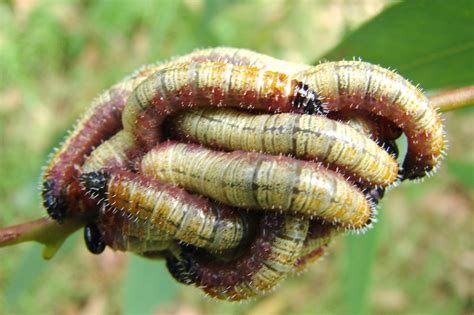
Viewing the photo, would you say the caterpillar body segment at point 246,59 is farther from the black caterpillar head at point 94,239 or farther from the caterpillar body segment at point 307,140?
the black caterpillar head at point 94,239

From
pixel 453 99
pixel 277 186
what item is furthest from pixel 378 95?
pixel 277 186

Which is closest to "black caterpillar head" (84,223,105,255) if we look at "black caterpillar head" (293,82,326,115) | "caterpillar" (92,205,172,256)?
"caterpillar" (92,205,172,256)

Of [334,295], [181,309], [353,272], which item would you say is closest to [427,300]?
[334,295]

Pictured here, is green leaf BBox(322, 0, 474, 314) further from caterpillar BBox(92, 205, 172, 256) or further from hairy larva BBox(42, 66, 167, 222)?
caterpillar BBox(92, 205, 172, 256)

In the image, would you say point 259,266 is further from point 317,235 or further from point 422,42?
point 422,42

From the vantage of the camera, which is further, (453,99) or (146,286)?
(146,286)

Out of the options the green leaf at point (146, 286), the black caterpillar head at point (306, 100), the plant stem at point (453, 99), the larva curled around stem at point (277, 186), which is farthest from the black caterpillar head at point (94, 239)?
the green leaf at point (146, 286)
